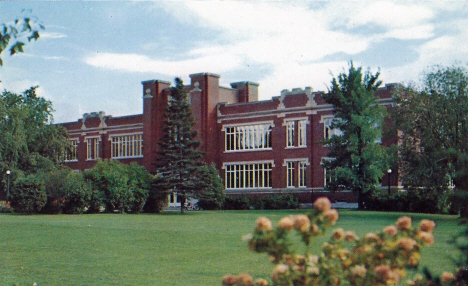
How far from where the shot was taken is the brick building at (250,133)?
48094 mm

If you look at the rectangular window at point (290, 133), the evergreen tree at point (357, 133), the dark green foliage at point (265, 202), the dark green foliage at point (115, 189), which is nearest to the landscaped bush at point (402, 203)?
the evergreen tree at point (357, 133)

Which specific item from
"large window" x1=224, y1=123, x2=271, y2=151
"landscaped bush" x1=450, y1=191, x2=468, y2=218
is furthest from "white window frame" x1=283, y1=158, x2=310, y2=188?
"landscaped bush" x1=450, y1=191, x2=468, y2=218

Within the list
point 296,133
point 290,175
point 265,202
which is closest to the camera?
point 265,202

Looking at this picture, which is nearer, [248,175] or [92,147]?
[248,175]

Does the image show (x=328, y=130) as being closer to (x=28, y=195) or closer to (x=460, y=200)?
(x=28, y=195)

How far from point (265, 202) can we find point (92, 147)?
77.9 ft

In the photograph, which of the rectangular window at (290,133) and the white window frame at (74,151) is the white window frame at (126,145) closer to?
the white window frame at (74,151)

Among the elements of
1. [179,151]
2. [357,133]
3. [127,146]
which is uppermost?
Result: [127,146]

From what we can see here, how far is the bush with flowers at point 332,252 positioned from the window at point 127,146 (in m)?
56.2

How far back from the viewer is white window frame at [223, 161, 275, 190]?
2000 inches

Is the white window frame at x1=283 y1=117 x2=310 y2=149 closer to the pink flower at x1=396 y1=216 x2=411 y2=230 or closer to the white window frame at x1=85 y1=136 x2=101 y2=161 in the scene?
the white window frame at x1=85 y1=136 x2=101 y2=161

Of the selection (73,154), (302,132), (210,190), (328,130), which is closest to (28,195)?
(210,190)

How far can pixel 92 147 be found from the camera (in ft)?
209

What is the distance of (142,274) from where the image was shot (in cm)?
1067
